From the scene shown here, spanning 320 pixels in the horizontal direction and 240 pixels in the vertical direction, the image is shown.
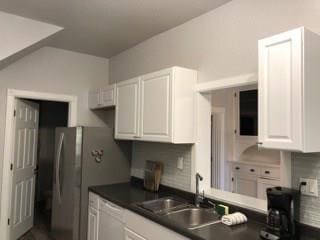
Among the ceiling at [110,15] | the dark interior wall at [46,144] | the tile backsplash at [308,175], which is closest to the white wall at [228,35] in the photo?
the ceiling at [110,15]

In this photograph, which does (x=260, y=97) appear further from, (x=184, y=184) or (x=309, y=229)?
(x=184, y=184)

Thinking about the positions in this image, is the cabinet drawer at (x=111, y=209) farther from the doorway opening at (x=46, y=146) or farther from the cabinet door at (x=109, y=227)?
the doorway opening at (x=46, y=146)

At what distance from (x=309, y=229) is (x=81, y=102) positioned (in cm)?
329

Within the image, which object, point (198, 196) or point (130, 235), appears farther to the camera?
point (198, 196)

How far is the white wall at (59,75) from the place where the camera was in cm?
334

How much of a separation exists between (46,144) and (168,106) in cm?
435

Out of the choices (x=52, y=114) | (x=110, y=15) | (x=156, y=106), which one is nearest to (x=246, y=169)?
(x=156, y=106)

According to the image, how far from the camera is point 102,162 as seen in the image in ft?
10.4

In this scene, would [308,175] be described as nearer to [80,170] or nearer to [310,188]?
[310,188]

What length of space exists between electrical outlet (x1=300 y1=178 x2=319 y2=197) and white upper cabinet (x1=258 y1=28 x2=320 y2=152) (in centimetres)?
30

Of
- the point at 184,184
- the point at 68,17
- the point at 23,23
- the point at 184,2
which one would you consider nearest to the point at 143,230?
the point at 184,184

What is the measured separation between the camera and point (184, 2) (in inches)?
93.6

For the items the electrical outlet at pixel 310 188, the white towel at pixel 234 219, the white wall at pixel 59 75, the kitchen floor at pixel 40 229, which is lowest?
the kitchen floor at pixel 40 229

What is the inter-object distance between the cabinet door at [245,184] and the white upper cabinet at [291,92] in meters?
2.79
